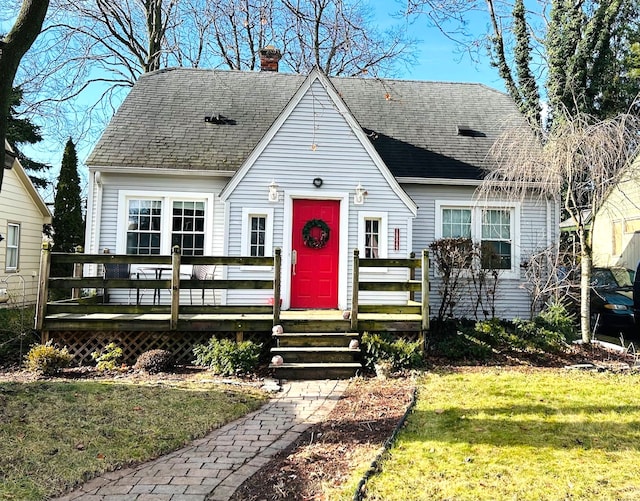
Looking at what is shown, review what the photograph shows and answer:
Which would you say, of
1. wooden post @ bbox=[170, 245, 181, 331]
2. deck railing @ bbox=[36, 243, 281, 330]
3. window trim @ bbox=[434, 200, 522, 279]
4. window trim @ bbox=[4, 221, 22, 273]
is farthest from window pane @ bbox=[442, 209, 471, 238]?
window trim @ bbox=[4, 221, 22, 273]

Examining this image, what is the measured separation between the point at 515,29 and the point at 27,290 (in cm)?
1939

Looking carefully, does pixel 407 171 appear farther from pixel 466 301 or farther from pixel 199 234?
pixel 199 234

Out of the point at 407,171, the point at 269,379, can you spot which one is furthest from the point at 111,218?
the point at 407,171

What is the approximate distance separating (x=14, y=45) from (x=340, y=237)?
641cm

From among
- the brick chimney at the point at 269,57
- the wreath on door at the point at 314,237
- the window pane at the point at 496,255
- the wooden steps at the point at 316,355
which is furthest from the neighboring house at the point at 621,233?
the wooden steps at the point at 316,355

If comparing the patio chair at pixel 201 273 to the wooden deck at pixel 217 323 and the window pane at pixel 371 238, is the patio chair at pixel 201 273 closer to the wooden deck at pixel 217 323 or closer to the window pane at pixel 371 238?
the wooden deck at pixel 217 323

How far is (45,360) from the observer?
21.9 ft

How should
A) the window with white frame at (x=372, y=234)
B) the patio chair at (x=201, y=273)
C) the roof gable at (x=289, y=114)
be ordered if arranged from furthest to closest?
the window with white frame at (x=372, y=234) → the roof gable at (x=289, y=114) → the patio chair at (x=201, y=273)

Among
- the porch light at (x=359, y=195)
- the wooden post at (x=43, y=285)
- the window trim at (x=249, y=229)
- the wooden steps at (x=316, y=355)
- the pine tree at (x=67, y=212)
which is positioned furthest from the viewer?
the pine tree at (x=67, y=212)

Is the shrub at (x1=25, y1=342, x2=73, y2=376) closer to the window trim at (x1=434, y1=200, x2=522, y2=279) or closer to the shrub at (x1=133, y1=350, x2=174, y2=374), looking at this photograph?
the shrub at (x1=133, y1=350, x2=174, y2=374)

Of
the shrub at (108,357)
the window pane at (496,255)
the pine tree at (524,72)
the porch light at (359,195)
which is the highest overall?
the pine tree at (524,72)

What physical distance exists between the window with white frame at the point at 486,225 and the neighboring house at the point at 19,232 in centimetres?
1233

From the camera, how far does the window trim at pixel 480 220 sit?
10.7 meters

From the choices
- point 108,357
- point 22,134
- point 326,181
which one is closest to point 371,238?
point 326,181
